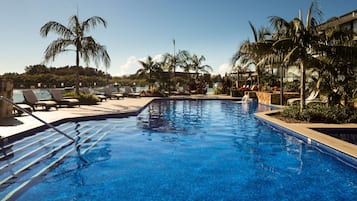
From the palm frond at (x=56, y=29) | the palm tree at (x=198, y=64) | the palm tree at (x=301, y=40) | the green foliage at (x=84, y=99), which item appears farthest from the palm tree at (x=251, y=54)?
the palm frond at (x=56, y=29)

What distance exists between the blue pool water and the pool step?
242mm

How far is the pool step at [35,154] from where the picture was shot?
4573 mm

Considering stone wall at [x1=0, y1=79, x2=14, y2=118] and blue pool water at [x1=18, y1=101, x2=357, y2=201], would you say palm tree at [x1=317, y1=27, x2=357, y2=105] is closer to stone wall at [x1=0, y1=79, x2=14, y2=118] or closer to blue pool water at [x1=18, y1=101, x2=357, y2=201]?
blue pool water at [x1=18, y1=101, x2=357, y2=201]

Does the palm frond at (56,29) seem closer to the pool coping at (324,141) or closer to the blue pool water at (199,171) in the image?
the blue pool water at (199,171)

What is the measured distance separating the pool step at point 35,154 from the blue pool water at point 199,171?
242 millimetres

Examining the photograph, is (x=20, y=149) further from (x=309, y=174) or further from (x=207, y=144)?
(x=309, y=174)

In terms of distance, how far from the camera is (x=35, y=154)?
6141 mm

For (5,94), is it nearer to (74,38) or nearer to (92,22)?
(74,38)

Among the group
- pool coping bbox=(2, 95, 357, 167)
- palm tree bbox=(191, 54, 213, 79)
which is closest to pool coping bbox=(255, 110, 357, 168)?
pool coping bbox=(2, 95, 357, 167)

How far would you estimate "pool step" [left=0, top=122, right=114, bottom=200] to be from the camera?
15.0 feet

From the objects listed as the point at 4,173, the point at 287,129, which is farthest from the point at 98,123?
the point at 287,129

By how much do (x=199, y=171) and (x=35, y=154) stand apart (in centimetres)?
388

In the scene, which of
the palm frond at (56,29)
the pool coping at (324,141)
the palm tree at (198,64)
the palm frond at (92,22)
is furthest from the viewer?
the palm tree at (198,64)

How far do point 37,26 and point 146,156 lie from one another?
13.2m
